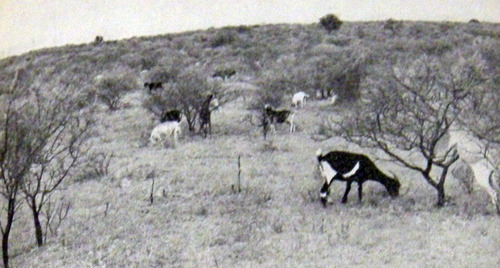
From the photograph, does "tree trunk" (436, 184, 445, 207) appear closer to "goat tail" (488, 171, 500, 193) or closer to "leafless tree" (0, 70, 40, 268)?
"goat tail" (488, 171, 500, 193)

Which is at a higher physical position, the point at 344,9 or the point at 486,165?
the point at 344,9

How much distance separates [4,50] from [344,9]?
5456mm

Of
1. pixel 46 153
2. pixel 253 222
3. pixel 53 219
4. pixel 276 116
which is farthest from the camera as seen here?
pixel 276 116

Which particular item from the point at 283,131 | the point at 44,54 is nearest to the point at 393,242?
the point at 283,131

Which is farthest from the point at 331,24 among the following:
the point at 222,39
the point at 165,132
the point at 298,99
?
the point at 165,132

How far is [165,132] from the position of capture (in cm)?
1017

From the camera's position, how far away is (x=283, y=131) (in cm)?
1044

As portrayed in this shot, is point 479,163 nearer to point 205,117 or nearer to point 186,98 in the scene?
point 205,117

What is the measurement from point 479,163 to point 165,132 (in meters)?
5.45

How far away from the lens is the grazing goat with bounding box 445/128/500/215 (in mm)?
6645

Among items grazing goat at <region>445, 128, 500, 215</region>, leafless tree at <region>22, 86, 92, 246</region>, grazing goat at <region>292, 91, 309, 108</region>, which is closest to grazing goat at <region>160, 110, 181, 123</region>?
leafless tree at <region>22, 86, 92, 246</region>

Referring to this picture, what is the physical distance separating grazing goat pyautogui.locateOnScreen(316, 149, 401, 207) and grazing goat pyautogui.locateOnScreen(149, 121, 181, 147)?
3991 mm

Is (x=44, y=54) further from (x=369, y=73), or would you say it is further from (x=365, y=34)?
(x=369, y=73)

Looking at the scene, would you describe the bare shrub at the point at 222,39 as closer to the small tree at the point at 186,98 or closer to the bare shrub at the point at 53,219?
the small tree at the point at 186,98
